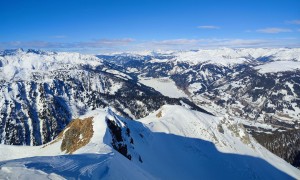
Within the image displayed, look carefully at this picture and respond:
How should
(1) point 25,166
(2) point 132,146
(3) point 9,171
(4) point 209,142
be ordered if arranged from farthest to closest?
(4) point 209,142 → (2) point 132,146 → (1) point 25,166 → (3) point 9,171

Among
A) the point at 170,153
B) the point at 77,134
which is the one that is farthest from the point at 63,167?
the point at 170,153

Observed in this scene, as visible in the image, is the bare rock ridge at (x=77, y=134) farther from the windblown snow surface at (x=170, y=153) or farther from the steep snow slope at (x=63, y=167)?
the steep snow slope at (x=63, y=167)

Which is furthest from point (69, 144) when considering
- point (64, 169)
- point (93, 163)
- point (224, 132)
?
point (224, 132)

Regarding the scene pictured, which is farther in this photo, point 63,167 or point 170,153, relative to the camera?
point 170,153

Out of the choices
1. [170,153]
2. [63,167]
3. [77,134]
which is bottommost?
[170,153]

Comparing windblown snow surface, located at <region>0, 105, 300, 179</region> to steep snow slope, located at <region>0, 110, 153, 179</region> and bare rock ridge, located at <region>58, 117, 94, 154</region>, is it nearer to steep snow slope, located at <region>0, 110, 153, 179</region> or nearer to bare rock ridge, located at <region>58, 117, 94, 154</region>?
steep snow slope, located at <region>0, 110, 153, 179</region>

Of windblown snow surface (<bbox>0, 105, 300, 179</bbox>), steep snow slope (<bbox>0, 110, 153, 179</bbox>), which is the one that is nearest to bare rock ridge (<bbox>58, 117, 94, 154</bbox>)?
windblown snow surface (<bbox>0, 105, 300, 179</bbox>)

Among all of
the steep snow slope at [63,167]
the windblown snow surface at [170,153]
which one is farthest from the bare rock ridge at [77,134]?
the steep snow slope at [63,167]

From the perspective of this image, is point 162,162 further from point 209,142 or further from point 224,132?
point 224,132

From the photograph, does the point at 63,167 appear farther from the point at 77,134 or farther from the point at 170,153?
the point at 170,153
